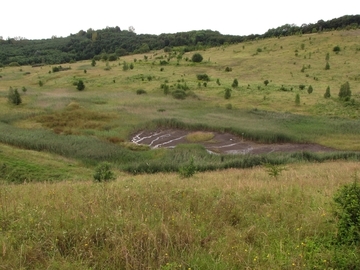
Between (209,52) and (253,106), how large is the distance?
4433 cm

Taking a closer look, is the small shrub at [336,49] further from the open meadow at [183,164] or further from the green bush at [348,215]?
the green bush at [348,215]

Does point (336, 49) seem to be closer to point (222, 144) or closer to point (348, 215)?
point (222, 144)

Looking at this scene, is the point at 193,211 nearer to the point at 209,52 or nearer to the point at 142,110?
the point at 142,110

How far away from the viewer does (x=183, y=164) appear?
19516 millimetres

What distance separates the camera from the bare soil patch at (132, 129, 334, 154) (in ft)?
80.9

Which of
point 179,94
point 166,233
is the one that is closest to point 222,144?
point 179,94

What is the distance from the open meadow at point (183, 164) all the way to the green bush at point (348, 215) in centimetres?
15

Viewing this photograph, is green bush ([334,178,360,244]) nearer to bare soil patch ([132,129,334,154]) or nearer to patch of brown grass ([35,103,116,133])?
bare soil patch ([132,129,334,154])

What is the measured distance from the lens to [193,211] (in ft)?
18.7

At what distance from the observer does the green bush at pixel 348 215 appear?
454 centimetres

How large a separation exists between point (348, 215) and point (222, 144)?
21686 mm

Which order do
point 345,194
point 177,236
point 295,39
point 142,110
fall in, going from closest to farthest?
point 177,236, point 345,194, point 142,110, point 295,39

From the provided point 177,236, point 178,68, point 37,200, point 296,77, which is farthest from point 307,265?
point 178,68

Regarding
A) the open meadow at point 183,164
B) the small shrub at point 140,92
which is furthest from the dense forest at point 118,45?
the small shrub at point 140,92
